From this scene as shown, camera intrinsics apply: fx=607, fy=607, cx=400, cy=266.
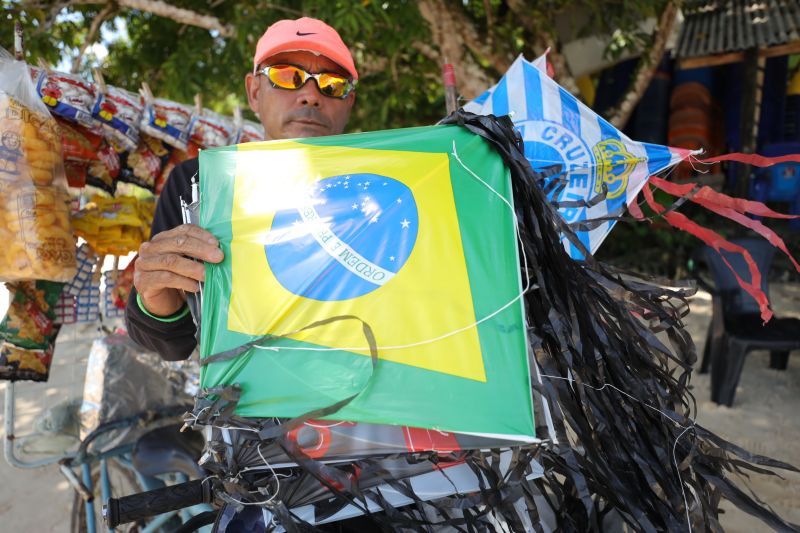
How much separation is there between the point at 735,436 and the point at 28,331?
12.8 ft

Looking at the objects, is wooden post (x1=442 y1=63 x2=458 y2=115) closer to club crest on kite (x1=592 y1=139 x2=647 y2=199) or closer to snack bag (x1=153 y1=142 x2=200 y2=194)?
club crest on kite (x1=592 y1=139 x2=647 y2=199)

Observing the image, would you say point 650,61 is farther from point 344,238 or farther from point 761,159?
point 344,238

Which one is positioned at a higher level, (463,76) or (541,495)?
(463,76)

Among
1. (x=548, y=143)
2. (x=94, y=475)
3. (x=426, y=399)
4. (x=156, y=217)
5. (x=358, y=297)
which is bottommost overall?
(x=94, y=475)

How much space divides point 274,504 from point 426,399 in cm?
36

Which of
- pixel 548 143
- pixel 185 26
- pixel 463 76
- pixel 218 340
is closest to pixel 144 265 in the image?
pixel 218 340

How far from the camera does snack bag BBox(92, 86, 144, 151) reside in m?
2.56

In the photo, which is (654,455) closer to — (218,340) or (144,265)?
(218,340)

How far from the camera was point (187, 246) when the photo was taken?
1.16 m

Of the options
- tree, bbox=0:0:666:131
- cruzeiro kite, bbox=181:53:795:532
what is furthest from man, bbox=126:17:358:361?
tree, bbox=0:0:666:131

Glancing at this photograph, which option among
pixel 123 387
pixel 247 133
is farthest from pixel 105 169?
pixel 123 387

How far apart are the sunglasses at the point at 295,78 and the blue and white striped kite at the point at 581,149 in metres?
0.42

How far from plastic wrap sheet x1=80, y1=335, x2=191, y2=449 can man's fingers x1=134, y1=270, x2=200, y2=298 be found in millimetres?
1269

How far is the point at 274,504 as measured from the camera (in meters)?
1.13
